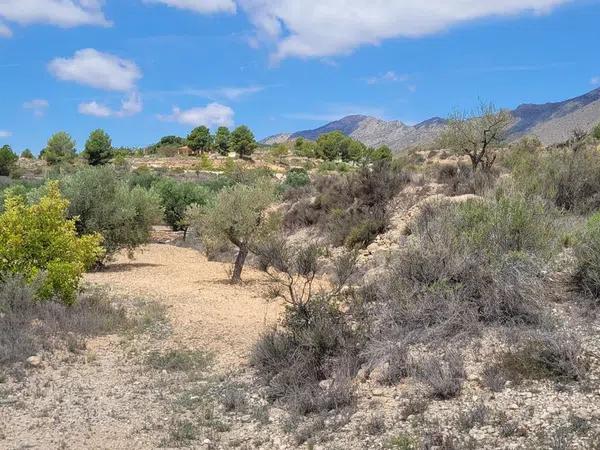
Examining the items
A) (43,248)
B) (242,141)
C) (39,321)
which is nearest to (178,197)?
(43,248)

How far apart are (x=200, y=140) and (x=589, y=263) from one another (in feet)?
300

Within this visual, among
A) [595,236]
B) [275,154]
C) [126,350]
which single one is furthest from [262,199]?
[275,154]

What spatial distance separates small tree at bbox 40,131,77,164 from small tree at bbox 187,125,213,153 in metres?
17.2

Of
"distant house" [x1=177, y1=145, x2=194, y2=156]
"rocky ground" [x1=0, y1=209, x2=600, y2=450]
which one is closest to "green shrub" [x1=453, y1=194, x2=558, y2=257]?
"rocky ground" [x1=0, y1=209, x2=600, y2=450]

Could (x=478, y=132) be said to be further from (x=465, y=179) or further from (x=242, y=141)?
(x=242, y=141)

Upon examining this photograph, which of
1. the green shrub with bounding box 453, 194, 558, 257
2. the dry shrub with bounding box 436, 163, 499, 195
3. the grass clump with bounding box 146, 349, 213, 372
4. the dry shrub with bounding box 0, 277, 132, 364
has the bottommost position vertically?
the grass clump with bounding box 146, 349, 213, 372

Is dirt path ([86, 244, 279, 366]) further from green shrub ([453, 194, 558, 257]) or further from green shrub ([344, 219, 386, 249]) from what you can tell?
green shrub ([453, 194, 558, 257])

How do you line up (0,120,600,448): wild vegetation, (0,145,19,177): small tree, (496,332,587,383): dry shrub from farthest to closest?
(0,145,19,177): small tree < (496,332,587,383): dry shrub < (0,120,600,448): wild vegetation

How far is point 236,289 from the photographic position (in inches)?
663

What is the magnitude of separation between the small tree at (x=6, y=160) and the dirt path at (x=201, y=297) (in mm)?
49981

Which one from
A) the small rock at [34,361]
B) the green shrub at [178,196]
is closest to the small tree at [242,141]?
the green shrub at [178,196]

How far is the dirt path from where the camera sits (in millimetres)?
11391

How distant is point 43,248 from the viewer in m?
13.3

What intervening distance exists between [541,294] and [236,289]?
918cm
